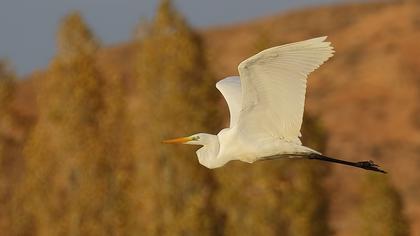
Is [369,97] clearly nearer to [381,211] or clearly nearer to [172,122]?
[381,211]

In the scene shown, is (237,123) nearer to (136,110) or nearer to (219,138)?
(219,138)

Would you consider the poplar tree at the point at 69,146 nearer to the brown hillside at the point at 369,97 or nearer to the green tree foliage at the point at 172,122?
the green tree foliage at the point at 172,122

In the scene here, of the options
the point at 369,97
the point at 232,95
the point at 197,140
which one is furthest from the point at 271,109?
the point at 369,97

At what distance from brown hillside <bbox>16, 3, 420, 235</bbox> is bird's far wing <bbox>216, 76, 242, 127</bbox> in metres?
24.5

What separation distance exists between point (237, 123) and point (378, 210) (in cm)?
1062

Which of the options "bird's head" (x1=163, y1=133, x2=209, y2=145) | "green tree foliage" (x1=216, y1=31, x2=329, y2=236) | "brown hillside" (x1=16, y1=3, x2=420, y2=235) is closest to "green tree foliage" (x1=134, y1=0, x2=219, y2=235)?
"green tree foliage" (x1=216, y1=31, x2=329, y2=236)

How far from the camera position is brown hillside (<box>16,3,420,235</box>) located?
40.2 meters

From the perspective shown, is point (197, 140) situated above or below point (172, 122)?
above

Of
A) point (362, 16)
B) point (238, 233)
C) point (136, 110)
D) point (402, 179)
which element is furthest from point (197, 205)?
point (362, 16)

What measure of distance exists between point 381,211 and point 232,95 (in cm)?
976

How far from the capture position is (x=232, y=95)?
1054cm

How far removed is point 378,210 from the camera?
19.8 metres

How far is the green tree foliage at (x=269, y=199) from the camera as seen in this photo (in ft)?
65.4

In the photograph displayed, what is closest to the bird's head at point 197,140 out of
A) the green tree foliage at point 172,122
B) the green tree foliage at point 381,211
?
the green tree foliage at point 172,122
